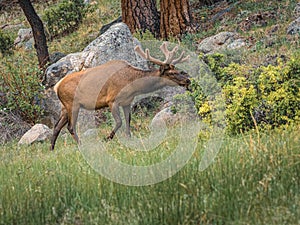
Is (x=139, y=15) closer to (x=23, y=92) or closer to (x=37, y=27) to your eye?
(x=37, y=27)

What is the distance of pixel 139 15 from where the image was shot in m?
17.2

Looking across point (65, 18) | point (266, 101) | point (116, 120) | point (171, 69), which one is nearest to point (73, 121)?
point (116, 120)

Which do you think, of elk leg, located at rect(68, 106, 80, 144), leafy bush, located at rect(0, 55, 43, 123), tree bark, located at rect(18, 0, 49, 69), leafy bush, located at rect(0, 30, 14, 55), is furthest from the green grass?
leafy bush, located at rect(0, 30, 14, 55)

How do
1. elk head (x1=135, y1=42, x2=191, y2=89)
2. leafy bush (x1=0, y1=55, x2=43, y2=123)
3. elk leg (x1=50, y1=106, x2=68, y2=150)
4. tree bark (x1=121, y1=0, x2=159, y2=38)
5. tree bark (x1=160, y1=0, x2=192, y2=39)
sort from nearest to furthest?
elk head (x1=135, y1=42, x2=191, y2=89)
elk leg (x1=50, y1=106, x2=68, y2=150)
leafy bush (x1=0, y1=55, x2=43, y2=123)
tree bark (x1=160, y1=0, x2=192, y2=39)
tree bark (x1=121, y1=0, x2=159, y2=38)

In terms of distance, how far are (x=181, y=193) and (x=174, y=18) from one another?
12126mm

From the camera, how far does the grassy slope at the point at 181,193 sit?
5.01m

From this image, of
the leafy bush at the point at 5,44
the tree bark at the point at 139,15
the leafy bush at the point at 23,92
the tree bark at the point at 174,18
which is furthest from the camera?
the leafy bush at the point at 5,44

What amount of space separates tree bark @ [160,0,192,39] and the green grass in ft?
35.8

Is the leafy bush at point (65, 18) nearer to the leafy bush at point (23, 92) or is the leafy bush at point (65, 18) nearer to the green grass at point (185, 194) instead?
the leafy bush at point (23, 92)

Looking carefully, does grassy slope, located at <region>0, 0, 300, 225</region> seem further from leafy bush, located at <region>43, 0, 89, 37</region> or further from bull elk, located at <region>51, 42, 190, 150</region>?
leafy bush, located at <region>43, 0, 89, 37</region>

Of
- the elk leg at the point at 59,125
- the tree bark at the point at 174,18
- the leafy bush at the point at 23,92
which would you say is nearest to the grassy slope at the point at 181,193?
the elk leg at the point at 59,125

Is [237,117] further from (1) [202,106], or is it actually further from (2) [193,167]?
(2) [193,167]

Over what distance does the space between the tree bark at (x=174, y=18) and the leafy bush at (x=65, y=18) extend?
793 centimetres

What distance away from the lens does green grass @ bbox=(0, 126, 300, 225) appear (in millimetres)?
5008
